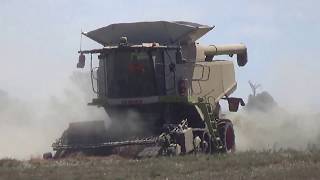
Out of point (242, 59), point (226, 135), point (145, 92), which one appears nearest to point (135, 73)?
point (145, 92)

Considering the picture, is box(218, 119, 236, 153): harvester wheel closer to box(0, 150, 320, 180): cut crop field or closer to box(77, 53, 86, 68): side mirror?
box(77, 53, 86, 68): side mirror

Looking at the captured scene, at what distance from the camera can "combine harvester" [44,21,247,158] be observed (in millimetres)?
23828

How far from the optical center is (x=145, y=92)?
79.8ft

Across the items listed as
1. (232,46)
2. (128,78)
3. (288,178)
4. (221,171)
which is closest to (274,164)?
Answer: (221,171)

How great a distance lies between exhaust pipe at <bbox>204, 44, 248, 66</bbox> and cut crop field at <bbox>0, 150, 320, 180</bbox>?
26.7ft

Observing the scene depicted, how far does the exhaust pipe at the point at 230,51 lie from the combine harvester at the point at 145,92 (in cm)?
246

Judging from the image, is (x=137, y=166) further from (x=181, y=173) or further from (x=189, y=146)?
(x=189, y=146)

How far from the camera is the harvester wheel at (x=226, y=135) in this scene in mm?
26266

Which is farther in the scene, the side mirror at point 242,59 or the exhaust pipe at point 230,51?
the side mirror at point 242,59

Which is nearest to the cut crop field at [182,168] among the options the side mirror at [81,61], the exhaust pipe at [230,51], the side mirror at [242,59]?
the side mirror at [81,61]

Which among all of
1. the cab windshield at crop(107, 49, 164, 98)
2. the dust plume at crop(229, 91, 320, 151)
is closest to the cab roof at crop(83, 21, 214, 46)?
the cab windshield at crop(107, 49, 164, 98)

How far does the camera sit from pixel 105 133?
24.3 m

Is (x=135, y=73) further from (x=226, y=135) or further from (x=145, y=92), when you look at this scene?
(x=226, y=135)

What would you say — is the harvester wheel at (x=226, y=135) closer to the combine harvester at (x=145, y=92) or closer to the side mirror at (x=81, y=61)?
the combine harvester at (x=145, y=92)
